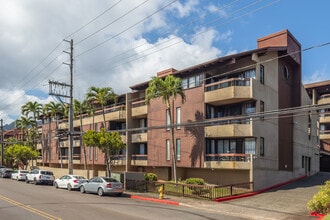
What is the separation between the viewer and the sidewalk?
19.5 m

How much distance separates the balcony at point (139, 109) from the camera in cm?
4074

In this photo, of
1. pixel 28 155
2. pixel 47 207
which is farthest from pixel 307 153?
pixel 28 155

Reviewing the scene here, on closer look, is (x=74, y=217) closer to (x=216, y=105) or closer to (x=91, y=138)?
(x=91, y=138)

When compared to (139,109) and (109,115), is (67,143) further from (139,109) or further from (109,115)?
(139,109)

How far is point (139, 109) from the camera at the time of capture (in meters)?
41.7

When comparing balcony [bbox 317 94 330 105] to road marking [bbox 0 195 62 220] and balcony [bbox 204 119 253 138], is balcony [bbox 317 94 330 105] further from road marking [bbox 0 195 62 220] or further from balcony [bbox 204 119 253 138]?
road marking [bbox 0 195 62 220]

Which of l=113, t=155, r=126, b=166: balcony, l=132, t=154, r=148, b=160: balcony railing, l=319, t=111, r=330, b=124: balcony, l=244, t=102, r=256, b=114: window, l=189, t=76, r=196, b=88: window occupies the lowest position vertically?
l=113, t=155, r=126, b=166: balcony

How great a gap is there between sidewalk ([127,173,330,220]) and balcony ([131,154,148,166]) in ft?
37.7

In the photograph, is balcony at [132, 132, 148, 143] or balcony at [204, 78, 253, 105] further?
balcony at [132, 132, 148, 143]

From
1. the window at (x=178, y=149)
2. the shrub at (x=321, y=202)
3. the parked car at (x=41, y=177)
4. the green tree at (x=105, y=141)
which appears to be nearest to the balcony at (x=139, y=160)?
the window at (x=178, y=149)

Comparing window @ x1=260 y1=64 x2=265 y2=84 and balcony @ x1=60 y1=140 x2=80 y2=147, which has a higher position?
window @ x1=260 y1=64 x2=265 y2=84

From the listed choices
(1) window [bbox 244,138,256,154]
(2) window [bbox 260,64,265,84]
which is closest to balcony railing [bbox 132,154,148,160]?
(1) window [bbox 244,138,256,154]

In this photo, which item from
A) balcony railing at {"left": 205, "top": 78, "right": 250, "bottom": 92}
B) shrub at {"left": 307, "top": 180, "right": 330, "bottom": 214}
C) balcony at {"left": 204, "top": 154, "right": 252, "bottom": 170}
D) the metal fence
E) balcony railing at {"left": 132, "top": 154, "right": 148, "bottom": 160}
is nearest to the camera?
shrub at {"left": 307, "top": 180, "right": 330, "bottom": 214}

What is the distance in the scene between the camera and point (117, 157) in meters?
44.3
